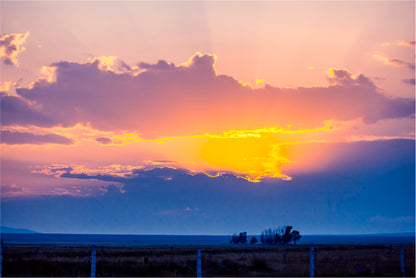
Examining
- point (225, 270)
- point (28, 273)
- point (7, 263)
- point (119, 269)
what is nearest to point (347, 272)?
point (225, 270)

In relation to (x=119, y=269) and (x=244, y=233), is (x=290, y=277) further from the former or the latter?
(x=244, y=233)

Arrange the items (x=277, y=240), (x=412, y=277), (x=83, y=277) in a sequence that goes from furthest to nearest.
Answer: (x=277, y=240) < (x=83, y=277) < (x=412, y=277)

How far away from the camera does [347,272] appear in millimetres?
34438

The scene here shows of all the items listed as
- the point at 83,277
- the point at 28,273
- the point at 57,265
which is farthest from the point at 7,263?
the point at 83,277

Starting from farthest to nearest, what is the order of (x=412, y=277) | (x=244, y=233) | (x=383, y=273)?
(x=244, y=233)
(x=383, y=273)
(x=412, y=277)

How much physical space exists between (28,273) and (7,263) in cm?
604

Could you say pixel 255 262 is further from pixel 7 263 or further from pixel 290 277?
pixel 7 263

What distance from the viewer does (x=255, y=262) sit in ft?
135

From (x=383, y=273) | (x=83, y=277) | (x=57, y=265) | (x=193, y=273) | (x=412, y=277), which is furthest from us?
(x=57, y=265)

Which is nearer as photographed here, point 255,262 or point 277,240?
point 255,262

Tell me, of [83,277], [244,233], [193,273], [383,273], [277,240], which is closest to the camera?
[83,277]

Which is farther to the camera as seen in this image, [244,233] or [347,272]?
[244,233]

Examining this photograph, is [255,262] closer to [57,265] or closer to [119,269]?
[119,269]

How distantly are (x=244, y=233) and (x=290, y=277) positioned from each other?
6001 inches
